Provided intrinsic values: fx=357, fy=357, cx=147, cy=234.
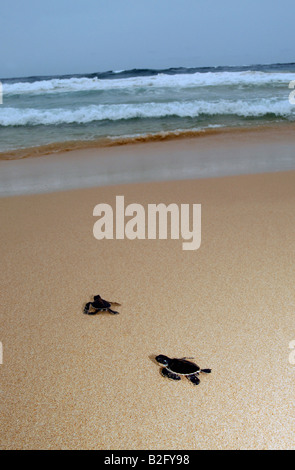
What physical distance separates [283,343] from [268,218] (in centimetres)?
140

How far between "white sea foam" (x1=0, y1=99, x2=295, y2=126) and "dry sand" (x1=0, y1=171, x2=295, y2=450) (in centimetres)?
699

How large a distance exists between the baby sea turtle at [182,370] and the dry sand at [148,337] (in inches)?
1.1

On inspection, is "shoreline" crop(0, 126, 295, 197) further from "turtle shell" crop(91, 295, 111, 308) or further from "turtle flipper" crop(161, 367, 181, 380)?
"turtle flipper" crop(161, 367, 181, 380)

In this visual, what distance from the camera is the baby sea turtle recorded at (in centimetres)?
135

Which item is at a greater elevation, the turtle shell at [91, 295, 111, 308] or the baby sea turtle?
the turtle shell at [91, 295, 111, 308]

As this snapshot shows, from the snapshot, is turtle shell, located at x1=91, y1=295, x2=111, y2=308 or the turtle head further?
turtle shell, located at x1=91, y1=295, x2=111, y2=308

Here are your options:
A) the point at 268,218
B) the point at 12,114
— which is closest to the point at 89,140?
the point at 12,114

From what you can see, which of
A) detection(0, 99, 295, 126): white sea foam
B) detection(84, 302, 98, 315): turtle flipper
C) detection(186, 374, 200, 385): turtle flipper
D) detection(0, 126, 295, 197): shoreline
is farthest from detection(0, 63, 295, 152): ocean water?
detection(186, 374, 200, 385): turtle flipper

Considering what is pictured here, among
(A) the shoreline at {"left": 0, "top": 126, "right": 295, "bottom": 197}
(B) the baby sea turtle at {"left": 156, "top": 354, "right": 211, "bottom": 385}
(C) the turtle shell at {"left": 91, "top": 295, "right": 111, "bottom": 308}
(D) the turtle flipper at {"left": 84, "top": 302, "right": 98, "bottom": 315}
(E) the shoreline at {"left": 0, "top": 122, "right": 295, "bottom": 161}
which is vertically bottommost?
(B) the baby sea turtle at {"left": 156, "top": 354, "right": 211, "bottom": 385}

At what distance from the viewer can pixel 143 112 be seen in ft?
30.5

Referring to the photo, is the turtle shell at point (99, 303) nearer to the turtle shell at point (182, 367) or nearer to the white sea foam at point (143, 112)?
the turtle shell at point (182, 367)

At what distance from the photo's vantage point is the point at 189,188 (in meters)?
3.57

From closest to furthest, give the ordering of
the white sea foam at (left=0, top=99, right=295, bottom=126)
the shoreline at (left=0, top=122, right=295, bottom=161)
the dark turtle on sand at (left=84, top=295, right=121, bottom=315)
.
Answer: the dark turtle on sand at (left=84, top=295, right=121, bottom=315) → the shoreline at (left=0, top=122, right=295, bottom=161) → the white sea foam at (left=0, top=99, right=295, bottom=126)

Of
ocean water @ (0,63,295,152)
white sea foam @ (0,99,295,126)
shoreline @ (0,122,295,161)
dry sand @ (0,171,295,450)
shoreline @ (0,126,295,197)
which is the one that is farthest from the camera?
white sea foam @ (0,99,295,126)
